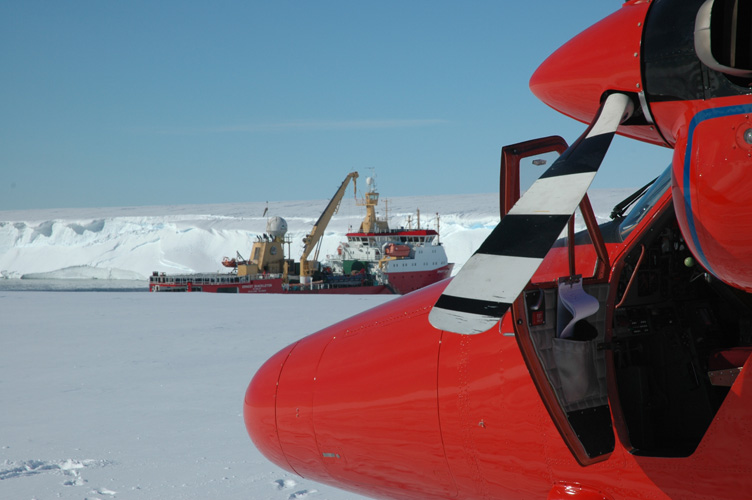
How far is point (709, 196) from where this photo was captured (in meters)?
2.02

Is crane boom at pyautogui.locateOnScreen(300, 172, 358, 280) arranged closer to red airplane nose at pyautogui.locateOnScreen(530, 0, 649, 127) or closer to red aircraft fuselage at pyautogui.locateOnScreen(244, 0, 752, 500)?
red aircraft fuselage at pyautogui.locateOnScreen(244, 0, 752, 500)

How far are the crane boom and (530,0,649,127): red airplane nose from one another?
36093 millimetres

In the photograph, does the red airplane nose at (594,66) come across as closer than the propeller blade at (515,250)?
No

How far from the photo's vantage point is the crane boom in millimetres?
40188

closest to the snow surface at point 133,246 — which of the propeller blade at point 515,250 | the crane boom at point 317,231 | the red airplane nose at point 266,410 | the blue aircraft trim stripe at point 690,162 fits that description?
the crane boom at point 317,231

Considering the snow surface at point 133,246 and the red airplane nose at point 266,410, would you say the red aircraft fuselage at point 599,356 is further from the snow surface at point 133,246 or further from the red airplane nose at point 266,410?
the snow surface at point 133,246

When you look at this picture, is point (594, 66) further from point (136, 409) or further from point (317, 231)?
point (317, 231)

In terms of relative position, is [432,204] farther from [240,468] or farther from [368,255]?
[240,468]

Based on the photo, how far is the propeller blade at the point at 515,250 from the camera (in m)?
1.85

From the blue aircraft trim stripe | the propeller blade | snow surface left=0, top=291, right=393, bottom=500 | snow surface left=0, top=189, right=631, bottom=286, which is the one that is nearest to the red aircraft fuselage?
the blue aircraft trim stripe

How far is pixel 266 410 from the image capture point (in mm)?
4133

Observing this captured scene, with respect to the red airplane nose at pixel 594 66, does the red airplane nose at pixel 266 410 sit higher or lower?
lower

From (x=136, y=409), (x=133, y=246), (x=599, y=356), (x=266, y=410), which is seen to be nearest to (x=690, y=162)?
(x=599, y=356)

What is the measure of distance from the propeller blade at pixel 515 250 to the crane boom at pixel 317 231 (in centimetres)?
3680
